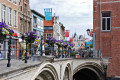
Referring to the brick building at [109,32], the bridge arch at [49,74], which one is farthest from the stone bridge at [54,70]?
the brick building at [109,32]

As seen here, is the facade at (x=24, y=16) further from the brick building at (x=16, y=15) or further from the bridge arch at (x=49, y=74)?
the bridge arch at (x=49, y=74)

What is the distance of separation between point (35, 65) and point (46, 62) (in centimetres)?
228

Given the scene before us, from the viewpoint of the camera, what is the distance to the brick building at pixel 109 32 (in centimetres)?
2366

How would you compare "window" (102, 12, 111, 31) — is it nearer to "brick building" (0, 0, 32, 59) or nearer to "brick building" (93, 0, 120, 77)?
"brick building" (93, 0, 120, 77)

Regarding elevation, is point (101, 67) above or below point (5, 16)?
below

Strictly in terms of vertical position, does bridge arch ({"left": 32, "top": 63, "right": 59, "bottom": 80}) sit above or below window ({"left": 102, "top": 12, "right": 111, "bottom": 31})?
below

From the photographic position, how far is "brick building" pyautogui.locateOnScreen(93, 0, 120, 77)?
2366 centimetres

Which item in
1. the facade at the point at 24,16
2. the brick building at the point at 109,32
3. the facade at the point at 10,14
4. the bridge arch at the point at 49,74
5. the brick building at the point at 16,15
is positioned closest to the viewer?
the bridge arch at the point at 49,74

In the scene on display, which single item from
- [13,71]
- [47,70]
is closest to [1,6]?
[47,70]

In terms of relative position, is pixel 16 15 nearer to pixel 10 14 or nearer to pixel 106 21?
pixel 10 14

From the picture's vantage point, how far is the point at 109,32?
955 inches

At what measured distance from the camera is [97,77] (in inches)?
991

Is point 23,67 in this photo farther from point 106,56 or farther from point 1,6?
point 106,56

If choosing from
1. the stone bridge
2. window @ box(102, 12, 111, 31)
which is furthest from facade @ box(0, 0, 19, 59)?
window @ box(102, 12, 111, 31)
